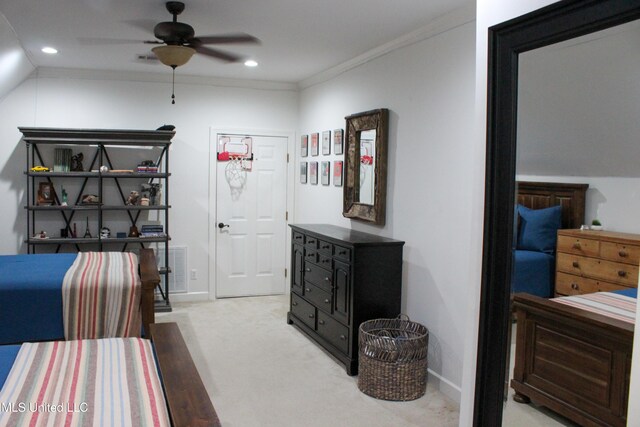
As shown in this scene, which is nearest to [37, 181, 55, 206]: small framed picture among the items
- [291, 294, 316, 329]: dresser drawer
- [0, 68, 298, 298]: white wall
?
[0, 68, 298, 298]: white wall

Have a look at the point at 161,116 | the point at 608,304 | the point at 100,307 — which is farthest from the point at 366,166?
the point at 608,304

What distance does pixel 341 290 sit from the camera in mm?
4133

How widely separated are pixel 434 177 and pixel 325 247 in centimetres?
114

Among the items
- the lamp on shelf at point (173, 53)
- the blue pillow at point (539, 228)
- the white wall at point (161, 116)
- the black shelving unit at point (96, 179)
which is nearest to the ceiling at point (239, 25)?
the lamp on shelf at point (173, 53)

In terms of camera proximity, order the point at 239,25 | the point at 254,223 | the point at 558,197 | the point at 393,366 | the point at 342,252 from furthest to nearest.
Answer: the point at 254,223, the point at 342,252, the point at 239,25, the point at 393,366, the point at 558,197

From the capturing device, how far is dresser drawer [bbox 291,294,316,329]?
15.6 ft

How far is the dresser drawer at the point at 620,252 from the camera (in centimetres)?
175

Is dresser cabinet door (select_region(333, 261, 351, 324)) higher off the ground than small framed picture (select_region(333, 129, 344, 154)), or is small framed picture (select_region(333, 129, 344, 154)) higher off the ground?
small framed picture (select_region(333, 129, 344, 154))

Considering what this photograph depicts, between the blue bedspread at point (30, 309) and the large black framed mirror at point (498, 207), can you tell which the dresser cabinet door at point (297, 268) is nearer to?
the blue bedspread at point (30, 309)

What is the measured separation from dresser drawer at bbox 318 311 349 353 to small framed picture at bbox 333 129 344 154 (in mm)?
1615

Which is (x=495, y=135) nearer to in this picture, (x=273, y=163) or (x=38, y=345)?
(x=38, y=345)

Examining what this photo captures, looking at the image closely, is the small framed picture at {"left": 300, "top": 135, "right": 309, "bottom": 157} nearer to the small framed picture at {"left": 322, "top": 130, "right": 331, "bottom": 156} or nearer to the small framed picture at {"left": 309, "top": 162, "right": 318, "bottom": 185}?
the small framed picture at {"left": 309, "top": 162, "right": 318, "bottom": 185}

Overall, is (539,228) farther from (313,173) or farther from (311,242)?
(313,173)

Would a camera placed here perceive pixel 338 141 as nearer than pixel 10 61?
No
